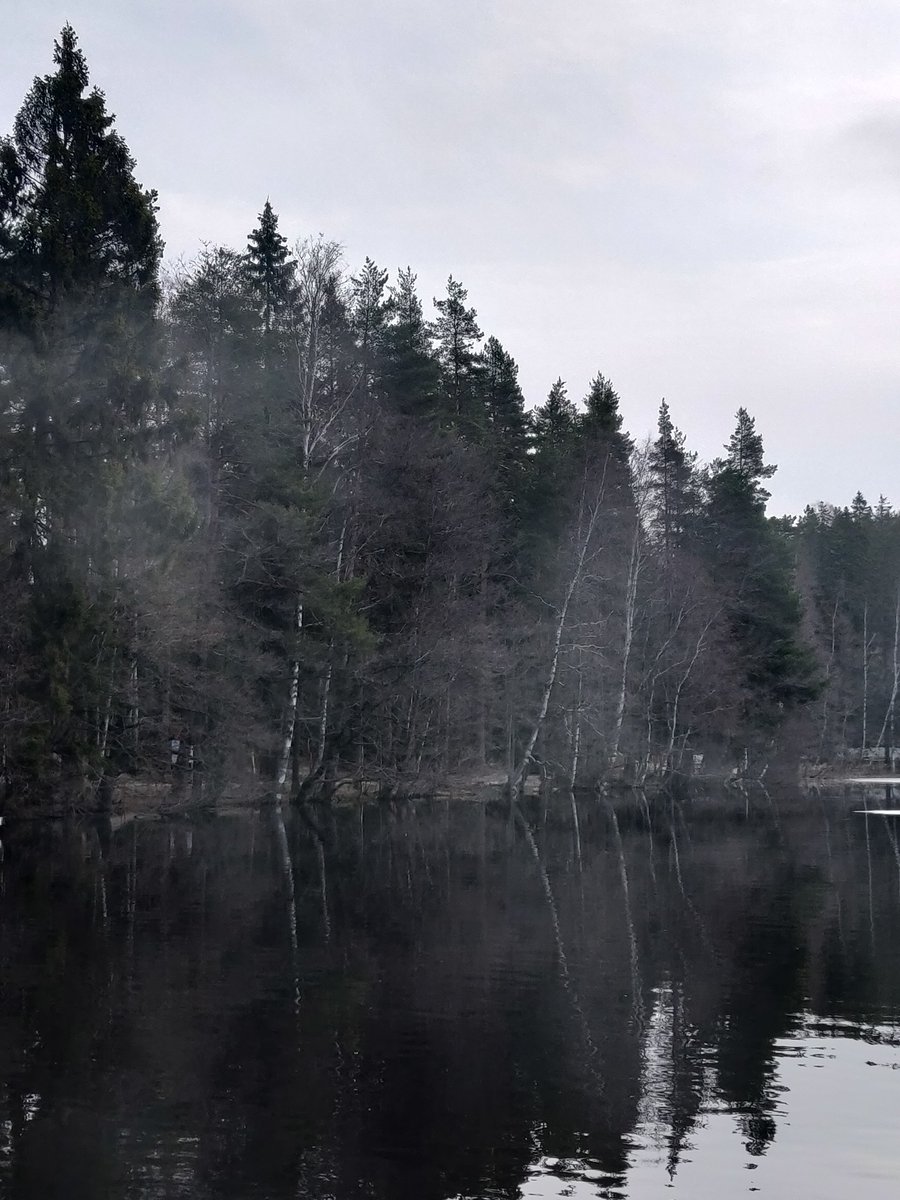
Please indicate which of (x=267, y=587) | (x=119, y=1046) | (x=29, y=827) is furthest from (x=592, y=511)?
(x=119, y=1046)

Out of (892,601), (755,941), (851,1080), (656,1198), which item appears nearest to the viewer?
(656,1198)

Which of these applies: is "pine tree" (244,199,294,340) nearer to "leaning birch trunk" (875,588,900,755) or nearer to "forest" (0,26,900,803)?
"forest" (0,26,900,803)

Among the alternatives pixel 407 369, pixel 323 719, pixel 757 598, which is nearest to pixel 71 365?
pixel 323 719

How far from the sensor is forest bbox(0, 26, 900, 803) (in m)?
32.4

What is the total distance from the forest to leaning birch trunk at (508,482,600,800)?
0.18 metres

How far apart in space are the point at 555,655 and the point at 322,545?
38.2 feet

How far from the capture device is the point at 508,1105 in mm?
9781

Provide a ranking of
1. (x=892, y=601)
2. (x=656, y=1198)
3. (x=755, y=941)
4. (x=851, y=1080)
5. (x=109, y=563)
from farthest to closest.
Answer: (x=892, y=601), (x=109, y=563), (x=755, y=941), (x=851, y=1080), (x=656, y=1198)

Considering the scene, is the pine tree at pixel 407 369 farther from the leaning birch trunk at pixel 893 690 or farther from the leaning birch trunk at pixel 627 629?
the leaning birch trunk at pixel 893 690

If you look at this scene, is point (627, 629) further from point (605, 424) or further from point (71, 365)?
point (71, 365)

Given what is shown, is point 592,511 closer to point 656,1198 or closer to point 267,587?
point 267,587

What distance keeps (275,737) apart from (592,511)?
17.5 meters

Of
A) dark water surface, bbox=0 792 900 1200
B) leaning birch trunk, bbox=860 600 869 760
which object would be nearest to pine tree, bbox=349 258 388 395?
dark water surface, bbox=0 792 900 1200

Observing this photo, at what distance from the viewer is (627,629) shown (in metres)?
55.7
